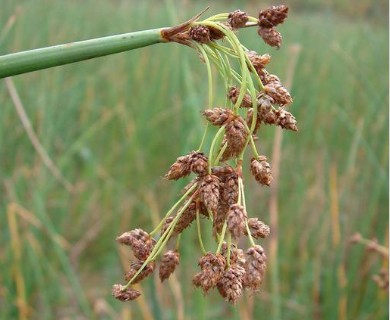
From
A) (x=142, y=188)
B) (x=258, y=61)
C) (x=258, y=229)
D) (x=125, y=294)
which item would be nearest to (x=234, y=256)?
(x=258, y=229)

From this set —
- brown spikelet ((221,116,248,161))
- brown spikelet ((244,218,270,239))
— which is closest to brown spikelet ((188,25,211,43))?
brown spikelet ((221,116,248,161))

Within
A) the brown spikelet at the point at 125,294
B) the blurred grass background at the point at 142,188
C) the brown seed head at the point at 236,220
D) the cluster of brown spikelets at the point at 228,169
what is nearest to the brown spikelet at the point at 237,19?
the cluster of brown spikelets at the point at 228,169

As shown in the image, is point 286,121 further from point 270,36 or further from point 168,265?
point 168,265

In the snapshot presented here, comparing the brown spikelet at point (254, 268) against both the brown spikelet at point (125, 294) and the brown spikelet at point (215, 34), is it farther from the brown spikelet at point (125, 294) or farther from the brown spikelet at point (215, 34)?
the brown spikelet at point (215, 34)

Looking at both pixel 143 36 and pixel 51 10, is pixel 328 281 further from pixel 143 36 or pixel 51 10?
pixel 51 10

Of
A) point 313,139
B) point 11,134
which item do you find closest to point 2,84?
point 11,134

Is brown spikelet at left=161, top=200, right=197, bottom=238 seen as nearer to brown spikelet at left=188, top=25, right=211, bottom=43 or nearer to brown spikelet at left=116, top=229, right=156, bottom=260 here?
brown spikelet at left=116, top=229, right=156, bottom=260

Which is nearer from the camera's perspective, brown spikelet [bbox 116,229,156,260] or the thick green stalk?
the thick green stalk
